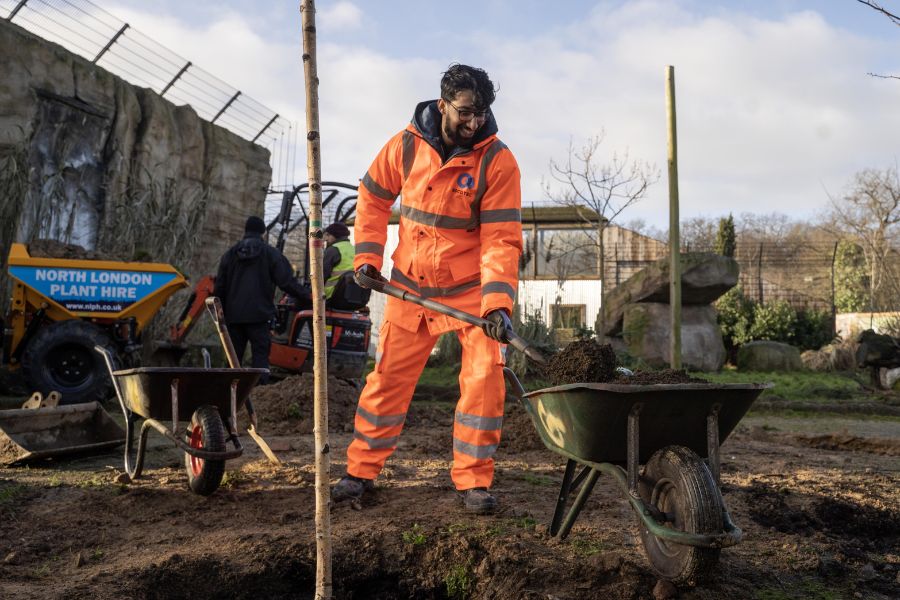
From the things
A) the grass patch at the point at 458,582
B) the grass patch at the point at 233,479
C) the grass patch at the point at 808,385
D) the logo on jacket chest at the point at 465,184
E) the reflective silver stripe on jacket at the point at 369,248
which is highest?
the logo on jacket chest at the point at 465,184

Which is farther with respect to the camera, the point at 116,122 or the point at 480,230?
the point at 116,122

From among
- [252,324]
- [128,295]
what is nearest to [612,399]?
[252,324]

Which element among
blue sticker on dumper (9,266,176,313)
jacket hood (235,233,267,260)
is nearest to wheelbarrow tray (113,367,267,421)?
jacket hood (235,233,267,260)

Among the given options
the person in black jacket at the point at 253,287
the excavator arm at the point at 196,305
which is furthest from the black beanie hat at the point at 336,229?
the excavator arm at the point at 196,305

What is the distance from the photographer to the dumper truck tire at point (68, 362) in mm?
6805

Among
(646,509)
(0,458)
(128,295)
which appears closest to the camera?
(646,509)

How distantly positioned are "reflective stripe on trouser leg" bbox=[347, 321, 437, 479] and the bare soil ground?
218 mm

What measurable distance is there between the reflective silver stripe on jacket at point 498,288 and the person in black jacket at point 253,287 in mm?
3702

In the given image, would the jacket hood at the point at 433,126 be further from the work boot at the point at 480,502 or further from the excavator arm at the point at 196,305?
the excavator arm at the point at 196,305

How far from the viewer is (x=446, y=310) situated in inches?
131

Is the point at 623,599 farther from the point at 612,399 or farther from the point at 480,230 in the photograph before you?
the point at 480,230

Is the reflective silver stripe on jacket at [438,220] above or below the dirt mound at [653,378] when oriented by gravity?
above

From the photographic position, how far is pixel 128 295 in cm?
738

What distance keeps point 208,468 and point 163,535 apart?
55cm
